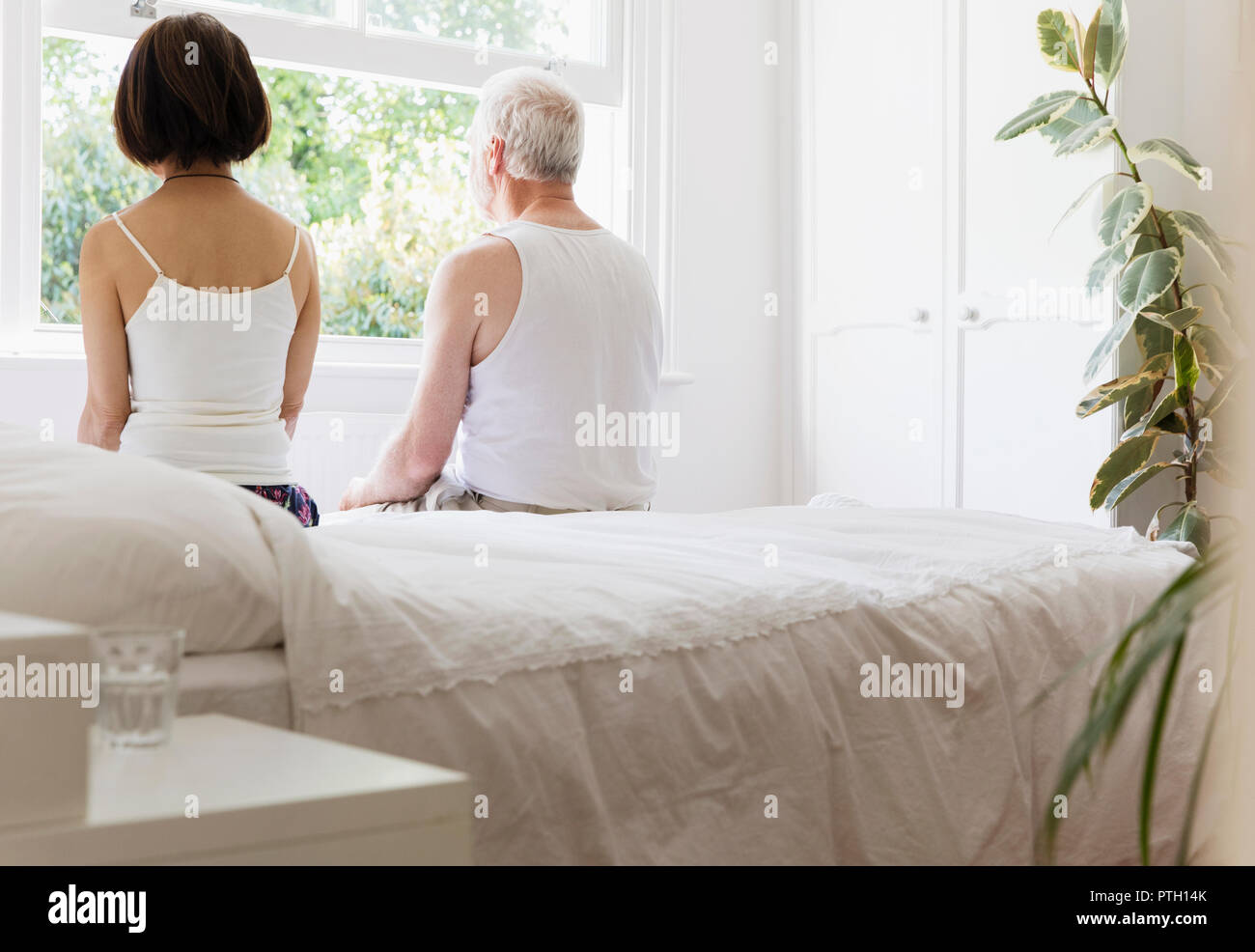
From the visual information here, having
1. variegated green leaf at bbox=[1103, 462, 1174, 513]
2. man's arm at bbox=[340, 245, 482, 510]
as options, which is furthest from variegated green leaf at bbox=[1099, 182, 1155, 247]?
man's arm at bbox=[340, 245, 482, 510]

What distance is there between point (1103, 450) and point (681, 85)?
1.79 metres

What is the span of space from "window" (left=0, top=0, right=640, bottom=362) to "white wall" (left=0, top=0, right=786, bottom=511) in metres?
0.26

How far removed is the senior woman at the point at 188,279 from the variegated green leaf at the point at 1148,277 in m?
1.87

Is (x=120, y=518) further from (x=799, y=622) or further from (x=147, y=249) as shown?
(x=147, y=249)

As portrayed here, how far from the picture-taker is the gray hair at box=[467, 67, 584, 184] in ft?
7.13

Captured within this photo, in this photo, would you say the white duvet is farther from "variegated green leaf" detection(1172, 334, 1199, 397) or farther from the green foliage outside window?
the green foliage outside window

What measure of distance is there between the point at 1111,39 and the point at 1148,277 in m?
0.59

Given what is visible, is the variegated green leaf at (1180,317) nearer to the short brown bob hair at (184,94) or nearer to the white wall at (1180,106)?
the white wall at (1180,106)

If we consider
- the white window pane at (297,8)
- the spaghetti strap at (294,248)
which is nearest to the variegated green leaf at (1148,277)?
the spaghetti strap at (294,248)

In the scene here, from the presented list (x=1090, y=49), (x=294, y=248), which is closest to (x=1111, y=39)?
(x=1090, y=49)

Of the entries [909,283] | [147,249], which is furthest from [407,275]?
[147,249]

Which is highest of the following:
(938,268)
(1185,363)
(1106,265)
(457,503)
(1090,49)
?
(1090,49)

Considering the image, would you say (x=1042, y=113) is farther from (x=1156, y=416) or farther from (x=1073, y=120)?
(x=1156, y=416)

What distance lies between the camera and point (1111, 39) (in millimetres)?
2842
